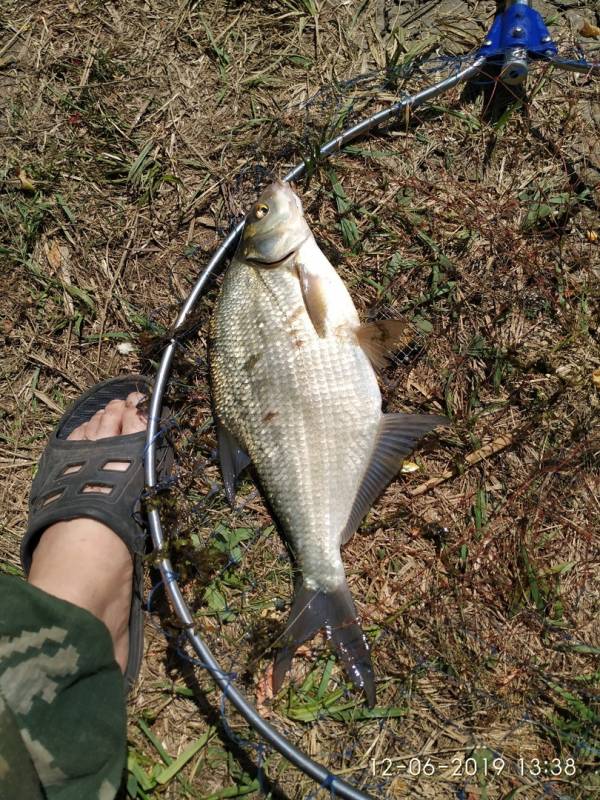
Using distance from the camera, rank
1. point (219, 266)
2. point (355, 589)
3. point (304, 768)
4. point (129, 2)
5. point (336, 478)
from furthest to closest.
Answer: point (129, 2) → point (219, 266) → point (355, 589) → point (336, 478) → point (304, 768)

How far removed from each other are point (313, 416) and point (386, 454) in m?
0.33

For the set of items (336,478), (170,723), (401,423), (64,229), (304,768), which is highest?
(64,229)

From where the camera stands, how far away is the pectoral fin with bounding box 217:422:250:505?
2648 mm

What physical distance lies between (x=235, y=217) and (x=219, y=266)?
0.25 metres

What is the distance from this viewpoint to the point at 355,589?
2.71 meters

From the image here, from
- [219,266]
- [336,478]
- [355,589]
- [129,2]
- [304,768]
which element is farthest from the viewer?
[129,2]

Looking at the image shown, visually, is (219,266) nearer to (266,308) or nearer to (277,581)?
(266,308)

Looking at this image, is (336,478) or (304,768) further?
(336,478)

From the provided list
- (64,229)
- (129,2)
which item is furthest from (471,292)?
(129,2)

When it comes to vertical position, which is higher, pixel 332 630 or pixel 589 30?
pixel 589 30

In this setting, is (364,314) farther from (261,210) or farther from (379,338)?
(261,210)

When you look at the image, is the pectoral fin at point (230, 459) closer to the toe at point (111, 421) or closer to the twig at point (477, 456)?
the toe at point (111, 421)

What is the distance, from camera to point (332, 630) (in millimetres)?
2506

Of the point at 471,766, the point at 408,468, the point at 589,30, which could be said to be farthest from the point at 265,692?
the point at 589,30
